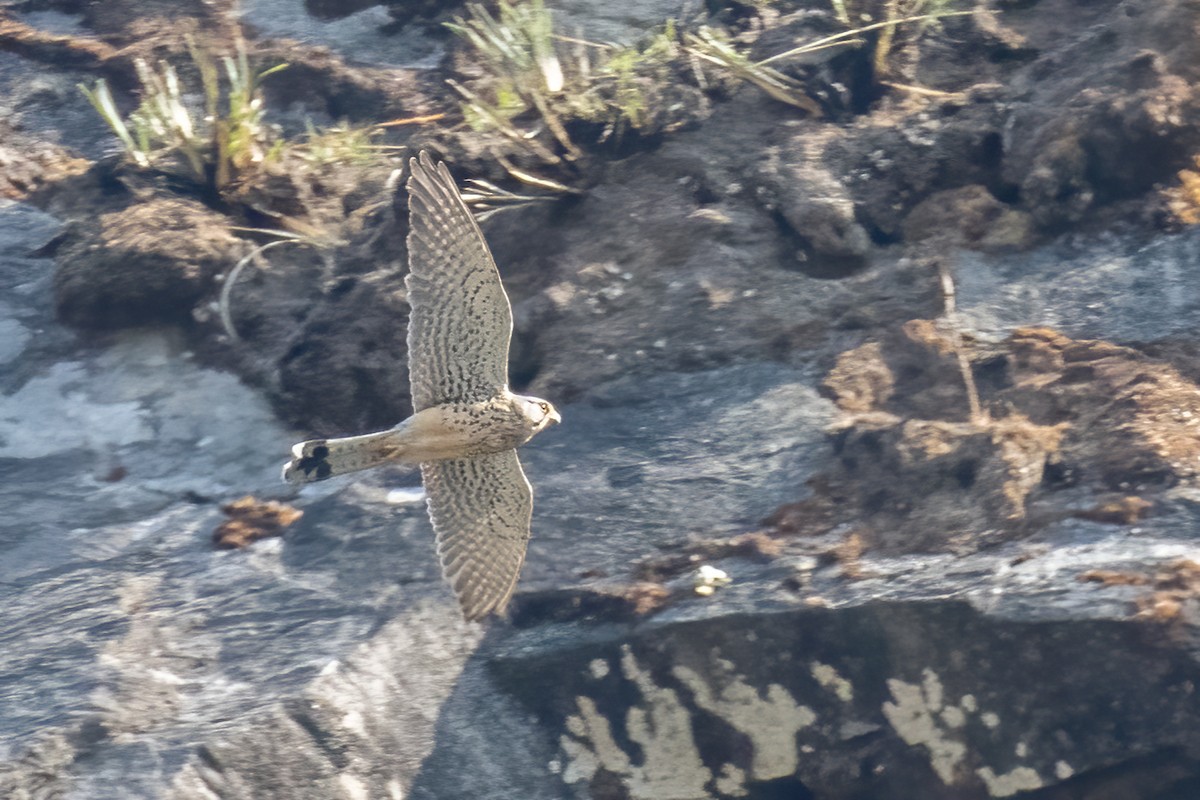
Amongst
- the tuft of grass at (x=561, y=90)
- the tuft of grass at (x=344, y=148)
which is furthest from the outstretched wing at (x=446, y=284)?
the tuft of grass at (x=344, y=148)

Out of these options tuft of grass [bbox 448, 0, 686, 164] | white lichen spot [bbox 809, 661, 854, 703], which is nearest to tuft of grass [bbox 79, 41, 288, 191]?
tuft of grass [bbox 448, 0, 686, 164]

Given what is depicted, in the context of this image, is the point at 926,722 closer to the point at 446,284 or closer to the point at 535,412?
the point at 535,412

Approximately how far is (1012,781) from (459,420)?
188cm

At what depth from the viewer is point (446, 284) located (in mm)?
3715

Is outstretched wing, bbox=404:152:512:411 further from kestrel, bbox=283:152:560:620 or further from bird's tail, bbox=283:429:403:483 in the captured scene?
bird's tail, bbox=283:429:403:483

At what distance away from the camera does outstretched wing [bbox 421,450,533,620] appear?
142 inches

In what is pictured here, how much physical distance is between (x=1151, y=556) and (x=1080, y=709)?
448 millimetres

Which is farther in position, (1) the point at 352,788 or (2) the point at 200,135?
(2) the point at 200,135

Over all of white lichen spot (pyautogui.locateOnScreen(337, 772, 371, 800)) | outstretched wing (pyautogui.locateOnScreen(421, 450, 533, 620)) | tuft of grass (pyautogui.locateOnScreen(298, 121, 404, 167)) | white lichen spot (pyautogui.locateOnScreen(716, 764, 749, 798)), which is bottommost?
white lichen spot (pyautogui.locateOnScreen(716, 764, 749, 798))

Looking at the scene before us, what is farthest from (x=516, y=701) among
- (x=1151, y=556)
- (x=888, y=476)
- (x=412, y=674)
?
(x=1151, y=556)

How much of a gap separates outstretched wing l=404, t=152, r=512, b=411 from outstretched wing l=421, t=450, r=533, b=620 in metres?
0.33

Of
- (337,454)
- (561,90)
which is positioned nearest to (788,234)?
(561,90)

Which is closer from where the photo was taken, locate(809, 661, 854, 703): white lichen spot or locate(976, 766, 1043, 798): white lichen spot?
locate(976, 766, 1043, 798): white lichen spot

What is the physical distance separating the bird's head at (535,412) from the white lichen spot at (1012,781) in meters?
1.67
